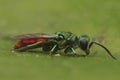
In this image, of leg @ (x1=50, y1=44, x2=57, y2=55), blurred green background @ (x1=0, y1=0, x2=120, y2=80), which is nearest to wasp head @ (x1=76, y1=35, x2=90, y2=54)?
blurred green background @ (x1=0, y1=0, x2=120, y2=80)

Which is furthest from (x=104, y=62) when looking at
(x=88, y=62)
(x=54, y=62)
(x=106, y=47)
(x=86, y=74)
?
(x=106, y=47)

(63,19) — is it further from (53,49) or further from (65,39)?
(53,49)

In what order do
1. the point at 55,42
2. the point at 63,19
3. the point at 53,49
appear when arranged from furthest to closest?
the point at 63,19
the point at 55,42
the point at 53,49

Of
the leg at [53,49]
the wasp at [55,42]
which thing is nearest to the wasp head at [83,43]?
the wasp at [55,42]

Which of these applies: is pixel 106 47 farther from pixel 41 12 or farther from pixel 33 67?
→ pixel 33 67

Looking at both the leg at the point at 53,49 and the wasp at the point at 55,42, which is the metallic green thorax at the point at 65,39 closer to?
the wasp at the point at 55,42

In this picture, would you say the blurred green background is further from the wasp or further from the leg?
the leg

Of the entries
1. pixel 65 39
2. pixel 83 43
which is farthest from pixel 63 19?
pixel 83 43

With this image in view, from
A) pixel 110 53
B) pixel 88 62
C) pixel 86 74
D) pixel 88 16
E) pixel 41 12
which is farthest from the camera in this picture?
pixel 41 12

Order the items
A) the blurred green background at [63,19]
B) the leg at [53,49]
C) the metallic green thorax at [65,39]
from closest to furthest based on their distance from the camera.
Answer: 1. the leg at [53,49]
2. the metallic green thorax at [65,39]
3. the blurred green background at [63,19]
